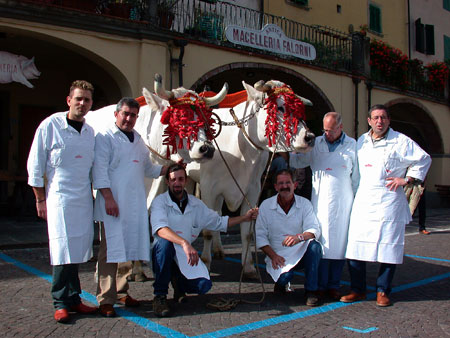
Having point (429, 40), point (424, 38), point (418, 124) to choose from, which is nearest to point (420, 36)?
point (424, 38)

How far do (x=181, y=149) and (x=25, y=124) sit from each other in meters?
A: 8.81

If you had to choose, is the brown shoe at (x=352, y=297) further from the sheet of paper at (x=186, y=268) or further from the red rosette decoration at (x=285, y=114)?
the red rosette decoration at (x=285, y=114)

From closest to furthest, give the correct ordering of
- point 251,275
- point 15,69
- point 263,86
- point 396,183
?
point 396,183
point 263,86
point 251,275
point 15,69

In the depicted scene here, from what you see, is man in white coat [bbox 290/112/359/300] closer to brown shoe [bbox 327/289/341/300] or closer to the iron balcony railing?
brown shoe [bbox 327/289/341/300]

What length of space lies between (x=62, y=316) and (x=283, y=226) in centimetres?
223

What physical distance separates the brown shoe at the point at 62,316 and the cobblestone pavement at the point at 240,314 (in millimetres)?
43

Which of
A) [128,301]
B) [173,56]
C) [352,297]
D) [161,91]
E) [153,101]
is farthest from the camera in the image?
[173,56]

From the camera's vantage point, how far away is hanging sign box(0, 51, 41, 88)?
31.7 feet

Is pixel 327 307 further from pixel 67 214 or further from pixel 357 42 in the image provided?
pixel 357 42

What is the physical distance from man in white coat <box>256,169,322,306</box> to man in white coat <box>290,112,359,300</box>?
159mm

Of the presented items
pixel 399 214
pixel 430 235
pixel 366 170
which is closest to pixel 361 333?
pixel 399 214

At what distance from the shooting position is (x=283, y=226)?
4.70 meters

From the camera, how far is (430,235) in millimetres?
10156

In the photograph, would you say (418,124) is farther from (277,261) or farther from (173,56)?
(277,261)
